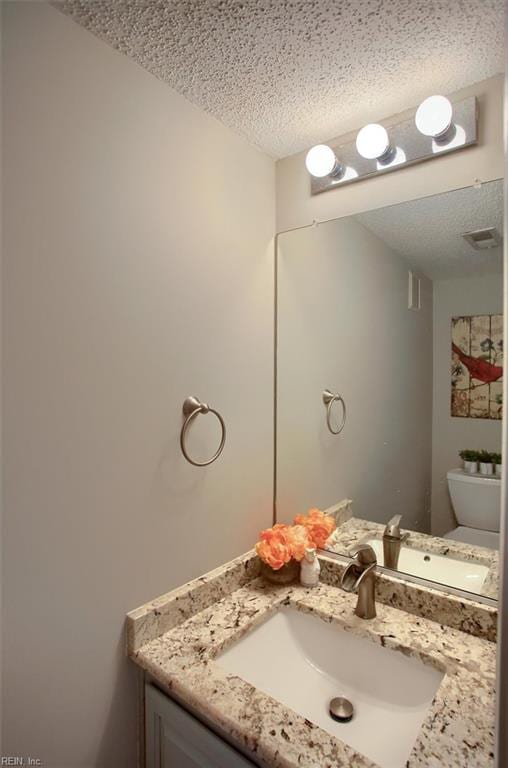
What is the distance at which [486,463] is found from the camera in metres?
1.10

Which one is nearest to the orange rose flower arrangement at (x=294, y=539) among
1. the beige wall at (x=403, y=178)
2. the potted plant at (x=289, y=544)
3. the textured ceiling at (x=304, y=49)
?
the potted plant at (x=289, y=544)

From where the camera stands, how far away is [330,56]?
3.18ft

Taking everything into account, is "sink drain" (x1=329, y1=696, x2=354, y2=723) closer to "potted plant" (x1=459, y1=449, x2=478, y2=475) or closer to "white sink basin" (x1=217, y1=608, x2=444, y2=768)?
"white sink basin" (x1=217, y1=608, x2=444, y2=768)

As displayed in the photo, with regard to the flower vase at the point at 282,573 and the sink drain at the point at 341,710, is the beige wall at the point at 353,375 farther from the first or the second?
the sink drain at the point at 341,710

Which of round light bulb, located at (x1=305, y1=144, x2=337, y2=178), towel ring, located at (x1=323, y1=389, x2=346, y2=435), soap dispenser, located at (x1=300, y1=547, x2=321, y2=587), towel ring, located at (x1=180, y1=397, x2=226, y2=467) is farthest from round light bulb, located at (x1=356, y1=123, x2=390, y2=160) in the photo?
soap dispenser, located at (x1=300, y1=547, x2=321, y2=587)

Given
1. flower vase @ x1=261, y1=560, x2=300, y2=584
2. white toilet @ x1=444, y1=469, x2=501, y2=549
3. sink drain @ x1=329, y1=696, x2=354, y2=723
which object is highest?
white toilet @ x1=444, y1=469, x2=501, y2=549

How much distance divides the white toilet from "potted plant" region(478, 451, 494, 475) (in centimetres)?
2

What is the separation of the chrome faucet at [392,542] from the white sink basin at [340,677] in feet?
0.82

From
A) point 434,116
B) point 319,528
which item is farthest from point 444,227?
point 319,528

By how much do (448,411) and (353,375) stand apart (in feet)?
1.11

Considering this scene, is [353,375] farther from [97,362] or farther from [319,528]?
[97,362]

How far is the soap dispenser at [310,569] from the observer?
4.21ft

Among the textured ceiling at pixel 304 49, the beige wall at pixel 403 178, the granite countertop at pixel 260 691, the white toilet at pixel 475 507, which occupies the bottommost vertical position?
the granite countertop at pixel 260 691

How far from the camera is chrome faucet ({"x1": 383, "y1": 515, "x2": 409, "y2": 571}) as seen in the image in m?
1.22
